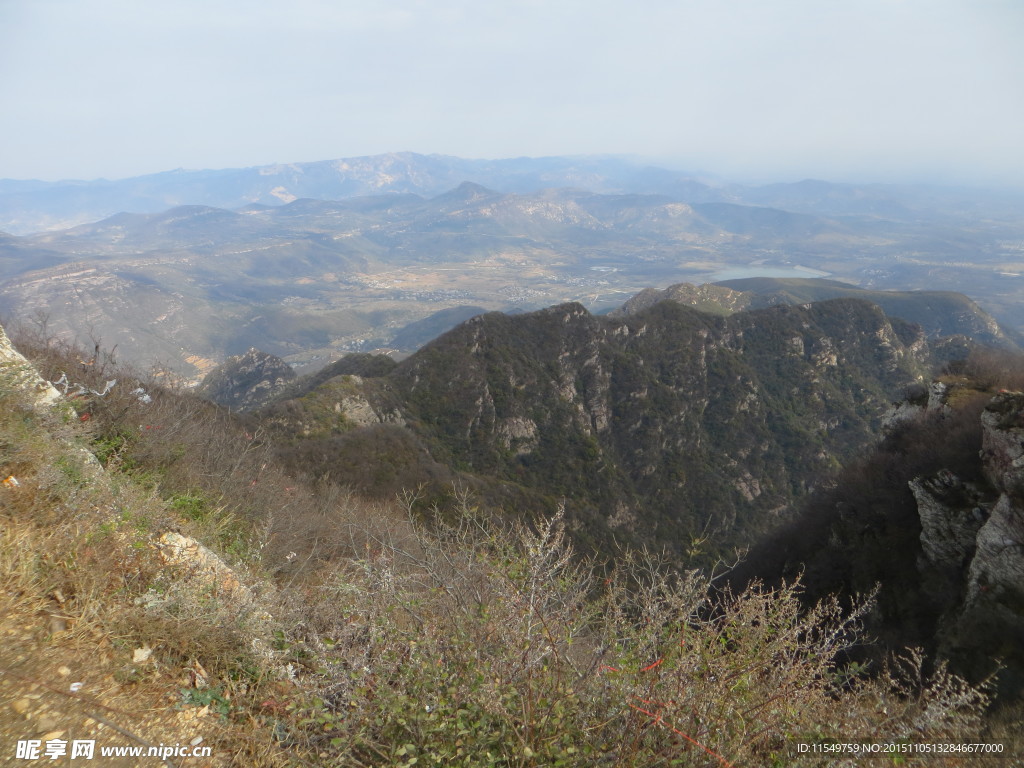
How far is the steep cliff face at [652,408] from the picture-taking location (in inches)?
2207

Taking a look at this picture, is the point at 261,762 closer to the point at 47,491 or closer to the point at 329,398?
the point at 47,491

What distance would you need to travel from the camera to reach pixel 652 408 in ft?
234

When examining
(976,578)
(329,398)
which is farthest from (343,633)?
(329,398)

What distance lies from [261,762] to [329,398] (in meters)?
46.7

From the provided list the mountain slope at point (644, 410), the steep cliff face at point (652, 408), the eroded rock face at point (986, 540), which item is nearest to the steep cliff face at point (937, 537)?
the eroded rock face at point (986, 540)

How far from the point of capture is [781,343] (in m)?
92.5

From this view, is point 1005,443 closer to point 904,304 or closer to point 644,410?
point 644,410

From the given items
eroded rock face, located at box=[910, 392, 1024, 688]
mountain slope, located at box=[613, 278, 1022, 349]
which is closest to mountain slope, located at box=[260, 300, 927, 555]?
eroded rock face, located at box=[910, 392, 1024, 688]

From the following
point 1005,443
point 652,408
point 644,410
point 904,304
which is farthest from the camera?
point 904,304

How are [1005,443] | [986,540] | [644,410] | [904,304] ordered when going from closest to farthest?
[986,540]
[1005,443]
[644,410]
[904,304]

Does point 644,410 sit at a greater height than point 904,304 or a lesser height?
lesser

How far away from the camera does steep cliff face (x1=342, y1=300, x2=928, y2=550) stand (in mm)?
56062

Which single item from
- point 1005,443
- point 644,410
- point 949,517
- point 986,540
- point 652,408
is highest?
point 1005,443

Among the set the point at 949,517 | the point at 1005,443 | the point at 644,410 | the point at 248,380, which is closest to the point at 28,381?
the point at 1005,443
